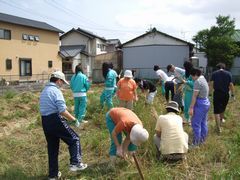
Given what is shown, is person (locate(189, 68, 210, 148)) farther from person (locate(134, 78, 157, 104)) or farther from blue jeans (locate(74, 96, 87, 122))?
person (locate(134, 78, 157, 104))

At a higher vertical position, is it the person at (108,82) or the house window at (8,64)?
the house window at (8,64)

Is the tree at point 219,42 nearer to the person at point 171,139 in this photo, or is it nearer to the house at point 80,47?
the house at point 80,47

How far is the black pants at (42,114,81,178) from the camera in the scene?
4590 mm

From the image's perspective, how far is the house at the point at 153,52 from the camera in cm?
2819

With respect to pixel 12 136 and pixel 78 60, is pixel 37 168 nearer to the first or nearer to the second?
pixel 12 136

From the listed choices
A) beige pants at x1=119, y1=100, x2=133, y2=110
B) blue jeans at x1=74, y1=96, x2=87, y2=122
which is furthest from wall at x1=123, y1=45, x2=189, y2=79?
blue jeans at x1=74, y1=96, x2=87, y2=122

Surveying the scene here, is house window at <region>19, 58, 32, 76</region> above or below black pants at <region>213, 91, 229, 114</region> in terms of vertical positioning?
above

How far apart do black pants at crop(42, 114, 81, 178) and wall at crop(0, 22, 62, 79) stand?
2106cm

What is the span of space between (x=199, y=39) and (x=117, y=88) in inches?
691

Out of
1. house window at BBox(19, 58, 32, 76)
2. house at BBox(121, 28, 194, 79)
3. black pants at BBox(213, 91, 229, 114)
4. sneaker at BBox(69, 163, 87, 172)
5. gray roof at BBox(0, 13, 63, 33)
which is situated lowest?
sneaker at BBox(69, 163, 87, 172)

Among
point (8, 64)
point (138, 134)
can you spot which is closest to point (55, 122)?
point (138, 134)

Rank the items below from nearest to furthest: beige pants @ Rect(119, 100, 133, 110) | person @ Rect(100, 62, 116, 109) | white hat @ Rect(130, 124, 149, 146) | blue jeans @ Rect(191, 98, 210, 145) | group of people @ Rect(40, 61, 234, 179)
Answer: white hat @ Rect(130, 124, 149, 146) → group of people @ Rect(40, 61, 234, 179) → blue jeans @ Rect(191, 98, 210, 145) → beige pants @ Rect(119, 100, 133, 110) → person @ Rect(100, 62, 116, 109)

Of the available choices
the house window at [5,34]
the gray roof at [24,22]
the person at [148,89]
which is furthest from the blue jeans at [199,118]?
the house window at [5,34]

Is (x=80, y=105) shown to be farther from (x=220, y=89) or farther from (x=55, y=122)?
(x=55, y=122)
